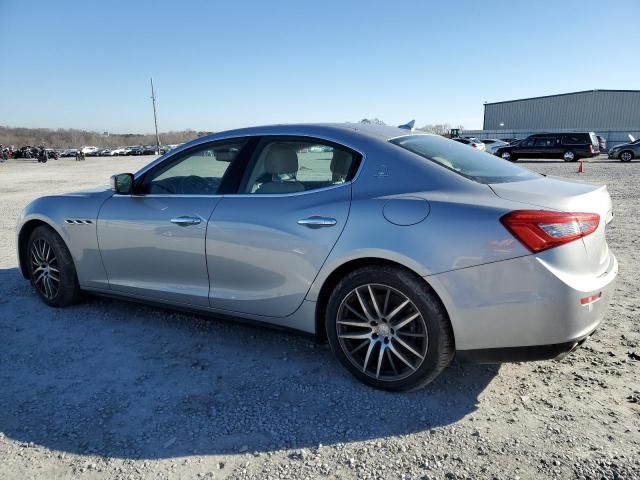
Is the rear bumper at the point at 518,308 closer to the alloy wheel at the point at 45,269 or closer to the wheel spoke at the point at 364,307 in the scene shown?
the wheel spoke at the point at 364,307

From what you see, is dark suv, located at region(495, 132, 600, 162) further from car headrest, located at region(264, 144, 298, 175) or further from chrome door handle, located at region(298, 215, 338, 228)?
chrome door handle, located at region(298, 215, 338, 228)

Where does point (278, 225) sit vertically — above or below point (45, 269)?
above

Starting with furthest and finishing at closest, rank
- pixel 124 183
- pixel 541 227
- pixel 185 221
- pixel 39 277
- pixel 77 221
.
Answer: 1. pixel 39 277
2. pixel 77 221
3. pixel 124 183
4. pixel 185 221
5. pixel 541 227

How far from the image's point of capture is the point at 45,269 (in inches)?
172

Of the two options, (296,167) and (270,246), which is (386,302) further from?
(296,167)

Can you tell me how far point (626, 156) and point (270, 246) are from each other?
30.6m

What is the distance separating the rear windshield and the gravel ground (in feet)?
4.12

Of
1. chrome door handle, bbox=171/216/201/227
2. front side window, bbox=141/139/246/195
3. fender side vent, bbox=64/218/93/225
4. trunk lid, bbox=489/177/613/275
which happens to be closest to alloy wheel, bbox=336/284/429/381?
trunk lid, bbox=489/177/613/275

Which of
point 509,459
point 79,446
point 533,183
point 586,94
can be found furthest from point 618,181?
point 586,94

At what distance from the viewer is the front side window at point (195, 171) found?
3545 millimetres

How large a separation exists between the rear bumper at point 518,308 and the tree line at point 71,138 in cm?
11778

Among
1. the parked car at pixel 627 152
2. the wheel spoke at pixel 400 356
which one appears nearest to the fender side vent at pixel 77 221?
the wheel spoke at pixel 400 356

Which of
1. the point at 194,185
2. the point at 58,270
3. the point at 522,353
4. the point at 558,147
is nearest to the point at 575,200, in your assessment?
the point at 522,353

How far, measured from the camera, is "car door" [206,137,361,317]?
2.97m
